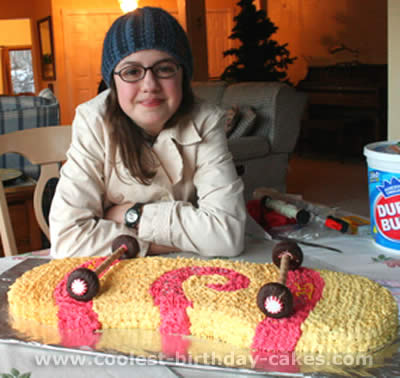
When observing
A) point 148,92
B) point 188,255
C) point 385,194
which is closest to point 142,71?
point 148,92

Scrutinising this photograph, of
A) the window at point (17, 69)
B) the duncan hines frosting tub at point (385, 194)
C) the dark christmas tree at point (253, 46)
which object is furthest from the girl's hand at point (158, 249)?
the window at point (17, 69)

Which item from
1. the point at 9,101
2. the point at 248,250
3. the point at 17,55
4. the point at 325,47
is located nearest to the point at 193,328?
the point at 248,250

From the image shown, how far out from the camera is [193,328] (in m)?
0.61

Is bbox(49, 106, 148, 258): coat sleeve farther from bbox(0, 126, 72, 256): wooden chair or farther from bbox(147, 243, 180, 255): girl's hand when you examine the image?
bbox(0, 126, 72, 256): wooden chair

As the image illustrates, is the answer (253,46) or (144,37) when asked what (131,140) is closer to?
(144,37)

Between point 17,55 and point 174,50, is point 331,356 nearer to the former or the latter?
point 174,50

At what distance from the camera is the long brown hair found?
1.15 metres

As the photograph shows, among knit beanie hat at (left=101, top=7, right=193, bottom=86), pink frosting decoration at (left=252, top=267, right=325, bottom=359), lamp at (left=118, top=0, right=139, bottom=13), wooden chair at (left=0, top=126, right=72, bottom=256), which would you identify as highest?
lamp at (left=118, top=0, right=139, bottom=13)

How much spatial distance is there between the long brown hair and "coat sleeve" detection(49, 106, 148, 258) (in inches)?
1.5

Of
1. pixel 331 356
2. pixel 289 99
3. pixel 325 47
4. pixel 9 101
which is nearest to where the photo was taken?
pixel 331 356

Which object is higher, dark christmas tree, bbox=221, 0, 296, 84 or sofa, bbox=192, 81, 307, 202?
dark christmas tree, bbox=221, 0, 296, 84

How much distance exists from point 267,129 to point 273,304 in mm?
3466

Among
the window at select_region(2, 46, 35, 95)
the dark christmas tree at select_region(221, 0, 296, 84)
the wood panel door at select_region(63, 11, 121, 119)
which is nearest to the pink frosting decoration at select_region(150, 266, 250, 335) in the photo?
the dark christmas tree at select_region(221, 0, 296, 84)

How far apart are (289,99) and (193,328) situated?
11.5ft
